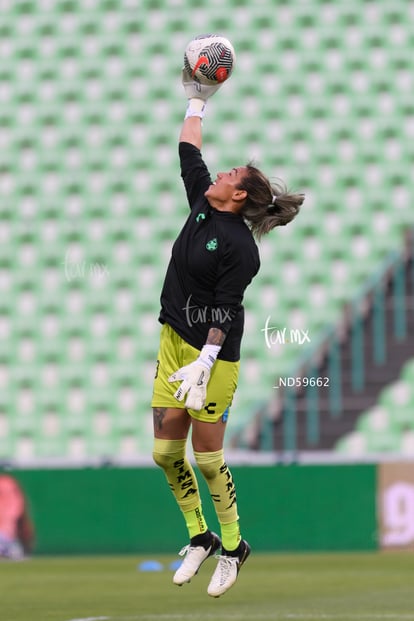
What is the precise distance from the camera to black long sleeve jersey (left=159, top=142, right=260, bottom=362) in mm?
6043

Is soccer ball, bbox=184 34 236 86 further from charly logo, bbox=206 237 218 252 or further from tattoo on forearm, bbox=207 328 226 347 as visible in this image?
tattoo on forearm, bbox=207 328 226 347

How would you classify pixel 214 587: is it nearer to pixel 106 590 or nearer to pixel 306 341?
pixel 106 590

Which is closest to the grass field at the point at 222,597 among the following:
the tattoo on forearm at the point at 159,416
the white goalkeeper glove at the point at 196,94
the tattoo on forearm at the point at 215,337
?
the tattoo on forearm at the point at 159,416

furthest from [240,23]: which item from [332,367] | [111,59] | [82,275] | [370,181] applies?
[332,367]

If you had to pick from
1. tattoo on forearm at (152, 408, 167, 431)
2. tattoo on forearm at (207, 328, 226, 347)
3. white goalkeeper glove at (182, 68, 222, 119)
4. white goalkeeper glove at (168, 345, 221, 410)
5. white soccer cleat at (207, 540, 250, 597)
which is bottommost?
white soccer cleat at (207, 540, 250, 597)

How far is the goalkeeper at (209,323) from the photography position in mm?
6059

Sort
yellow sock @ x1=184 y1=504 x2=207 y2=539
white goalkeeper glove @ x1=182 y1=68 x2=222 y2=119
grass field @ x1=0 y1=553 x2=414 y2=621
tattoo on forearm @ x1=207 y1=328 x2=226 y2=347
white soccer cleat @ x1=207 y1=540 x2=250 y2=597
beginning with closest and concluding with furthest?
tattoo on forearm @ x1=207 y1=328 x2=226 y2=347, white soccer cleat @ x1=207 y1=540 x2=250 y2=597, yellow sock @ x1=184 y1=504 x2=207 y2=539, white goalkeeper glove @ x1=182 y1=68 x2=222 y2=119, grass field @ x1=0 y1=553 x2=414 y2=621

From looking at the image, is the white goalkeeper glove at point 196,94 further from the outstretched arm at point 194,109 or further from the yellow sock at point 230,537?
the yellow sock at point 230,537

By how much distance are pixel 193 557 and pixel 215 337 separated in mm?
1069

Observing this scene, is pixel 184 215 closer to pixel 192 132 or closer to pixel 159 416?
pixel 192 132

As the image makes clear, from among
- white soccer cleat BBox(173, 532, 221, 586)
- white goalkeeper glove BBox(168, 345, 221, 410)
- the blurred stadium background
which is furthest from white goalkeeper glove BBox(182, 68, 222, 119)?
the blurred stadium background

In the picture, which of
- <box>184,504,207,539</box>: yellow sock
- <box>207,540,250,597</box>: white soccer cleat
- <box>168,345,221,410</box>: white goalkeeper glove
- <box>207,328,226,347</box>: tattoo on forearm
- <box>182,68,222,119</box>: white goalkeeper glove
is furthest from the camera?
<box>182,68,222,119</box>: white goalkeeper glove

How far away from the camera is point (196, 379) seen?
19.2ft

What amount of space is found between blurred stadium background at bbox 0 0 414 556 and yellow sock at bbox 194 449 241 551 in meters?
6.20
